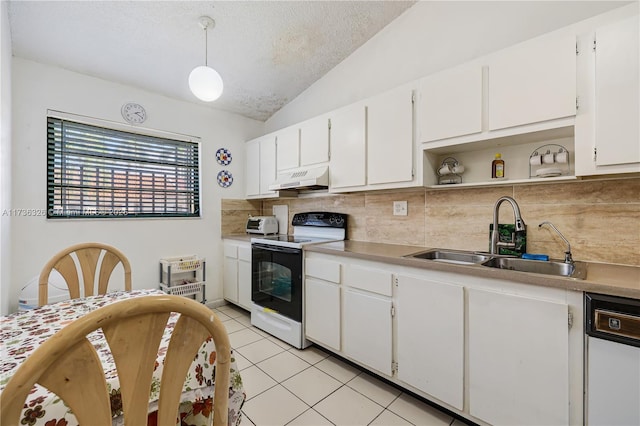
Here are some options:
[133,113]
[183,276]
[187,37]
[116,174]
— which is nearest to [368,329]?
[183,276]

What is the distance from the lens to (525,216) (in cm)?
181

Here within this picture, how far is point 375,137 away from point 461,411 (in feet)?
6.13

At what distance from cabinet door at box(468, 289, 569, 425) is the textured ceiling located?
235cm

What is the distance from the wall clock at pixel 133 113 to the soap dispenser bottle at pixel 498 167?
3255mm

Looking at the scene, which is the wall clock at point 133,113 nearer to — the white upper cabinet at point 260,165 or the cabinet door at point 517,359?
the white upper cabinet at point 260,165

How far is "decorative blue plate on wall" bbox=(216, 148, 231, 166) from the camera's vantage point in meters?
3.44

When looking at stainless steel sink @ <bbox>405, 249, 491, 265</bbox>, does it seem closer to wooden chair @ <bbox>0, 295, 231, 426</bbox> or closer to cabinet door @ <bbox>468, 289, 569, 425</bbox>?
cabinet door @ <bbox>468, 289, 569, 425</bbox>

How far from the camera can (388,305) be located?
1815 millimetres

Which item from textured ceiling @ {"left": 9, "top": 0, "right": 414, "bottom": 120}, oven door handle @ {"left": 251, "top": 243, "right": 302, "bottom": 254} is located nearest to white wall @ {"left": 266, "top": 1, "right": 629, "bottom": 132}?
textured ceiling @ {"left": 9, "top": 0, "right": 414, "bottom": 120}

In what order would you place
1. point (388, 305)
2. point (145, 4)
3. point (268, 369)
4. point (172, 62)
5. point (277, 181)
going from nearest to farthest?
point (388, 305)
point (145, 4)
point (268, 369)
point (172, 62)
point (277, 181)

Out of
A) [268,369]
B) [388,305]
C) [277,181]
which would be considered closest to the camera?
[388,305]

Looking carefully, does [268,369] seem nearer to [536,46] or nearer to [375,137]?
[375,137]

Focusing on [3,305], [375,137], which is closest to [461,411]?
[375,137]

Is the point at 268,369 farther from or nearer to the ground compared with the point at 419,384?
nearer to the ground
